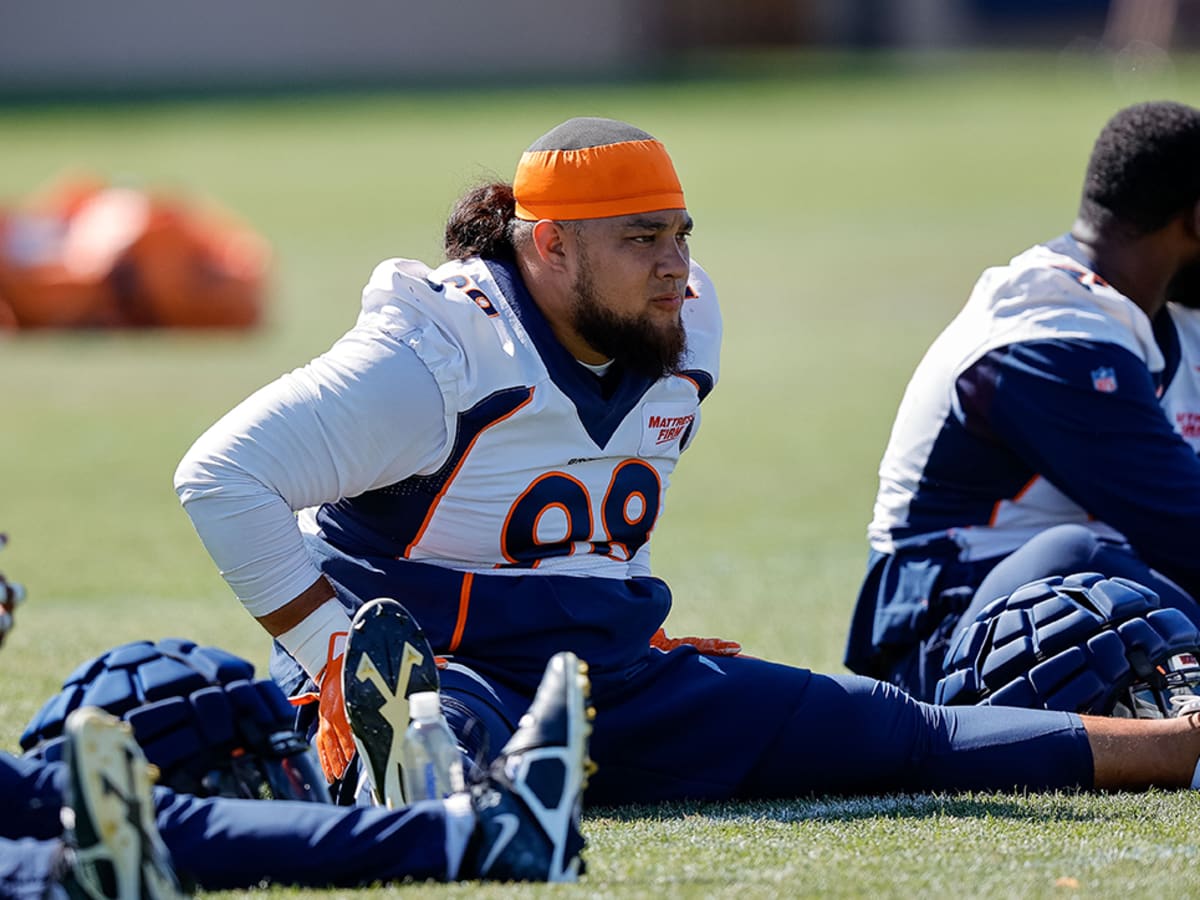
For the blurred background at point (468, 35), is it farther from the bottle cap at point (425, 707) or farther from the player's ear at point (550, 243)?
the bottle cap at point (425, 707)

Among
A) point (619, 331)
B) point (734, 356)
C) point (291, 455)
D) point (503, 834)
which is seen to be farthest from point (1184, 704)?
point (734, 356)

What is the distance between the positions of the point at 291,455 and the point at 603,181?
997 millimetres

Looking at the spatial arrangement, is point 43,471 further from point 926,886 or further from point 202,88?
point 202,88

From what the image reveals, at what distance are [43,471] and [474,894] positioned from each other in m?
7.98

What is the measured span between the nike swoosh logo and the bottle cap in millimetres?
406

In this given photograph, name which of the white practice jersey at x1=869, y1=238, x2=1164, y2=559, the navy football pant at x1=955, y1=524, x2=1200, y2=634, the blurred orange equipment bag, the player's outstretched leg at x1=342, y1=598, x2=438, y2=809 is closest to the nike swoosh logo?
the player's outstretched leg at x1=342, y1=598, x2=438, y2=809

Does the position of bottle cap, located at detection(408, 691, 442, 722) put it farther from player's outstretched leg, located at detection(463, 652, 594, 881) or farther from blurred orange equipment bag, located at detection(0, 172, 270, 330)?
blurred orange equipment bag, located at detection(0, 172, 270, 330)

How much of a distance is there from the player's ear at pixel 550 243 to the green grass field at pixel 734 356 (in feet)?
1.58

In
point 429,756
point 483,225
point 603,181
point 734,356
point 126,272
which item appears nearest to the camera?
point 429,756

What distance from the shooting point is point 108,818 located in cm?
311

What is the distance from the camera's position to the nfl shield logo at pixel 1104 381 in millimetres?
5090

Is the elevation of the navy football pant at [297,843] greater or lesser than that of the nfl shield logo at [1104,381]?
lesser

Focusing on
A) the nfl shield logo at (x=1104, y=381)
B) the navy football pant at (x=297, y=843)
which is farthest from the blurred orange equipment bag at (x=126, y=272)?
the navy football pant at (x=297, y=843)

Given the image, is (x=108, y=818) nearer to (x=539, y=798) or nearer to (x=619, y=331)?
(x=539, y=798)
